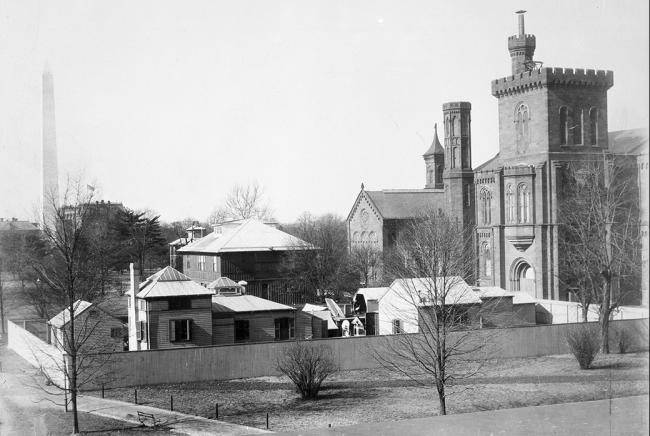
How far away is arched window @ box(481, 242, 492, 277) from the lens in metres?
30.4

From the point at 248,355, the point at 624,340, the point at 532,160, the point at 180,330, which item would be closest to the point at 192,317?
the point at 180,330

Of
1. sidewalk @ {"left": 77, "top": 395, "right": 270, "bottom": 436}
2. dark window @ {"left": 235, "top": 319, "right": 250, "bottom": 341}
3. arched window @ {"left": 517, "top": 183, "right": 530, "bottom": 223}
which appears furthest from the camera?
arched window @ {"left": 517, "top": 183, "right": 530, "bottom": 223}

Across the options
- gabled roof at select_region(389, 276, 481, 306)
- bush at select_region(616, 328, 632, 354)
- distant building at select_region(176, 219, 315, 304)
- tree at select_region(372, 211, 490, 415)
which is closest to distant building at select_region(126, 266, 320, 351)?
tree at select_region(372, 211, 490, 415)

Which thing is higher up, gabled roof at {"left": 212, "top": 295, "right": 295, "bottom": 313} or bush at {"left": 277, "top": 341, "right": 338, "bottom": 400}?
gabled roof at {"left": 212, "top": 295, "right": 295, "bottom": 313}

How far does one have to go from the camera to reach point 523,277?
95.8 feet

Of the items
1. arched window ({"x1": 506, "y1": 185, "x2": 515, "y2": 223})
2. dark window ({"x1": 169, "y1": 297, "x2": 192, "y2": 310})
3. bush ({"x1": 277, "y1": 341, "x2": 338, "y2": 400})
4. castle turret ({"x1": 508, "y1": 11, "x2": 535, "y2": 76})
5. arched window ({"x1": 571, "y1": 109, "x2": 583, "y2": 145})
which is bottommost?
bush ({"x1": 277, "y1": 341, "x2": 338, "y2": 400})

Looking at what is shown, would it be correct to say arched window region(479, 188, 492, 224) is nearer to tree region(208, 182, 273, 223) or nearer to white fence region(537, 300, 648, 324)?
white fence region(537, 300, 648, 324)

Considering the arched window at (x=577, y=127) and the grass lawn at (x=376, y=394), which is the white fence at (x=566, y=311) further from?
the arched window at (x=577, y=127)

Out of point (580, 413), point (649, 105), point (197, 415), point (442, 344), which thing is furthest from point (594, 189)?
point (649, 105)

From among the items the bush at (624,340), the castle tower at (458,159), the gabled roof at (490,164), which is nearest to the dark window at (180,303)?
the bush at (624,340)

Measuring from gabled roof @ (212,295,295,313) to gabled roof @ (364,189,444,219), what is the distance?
1793cm

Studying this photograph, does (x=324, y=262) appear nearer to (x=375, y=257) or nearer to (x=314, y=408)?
(x=375, y=257)

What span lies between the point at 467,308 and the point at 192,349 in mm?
7368

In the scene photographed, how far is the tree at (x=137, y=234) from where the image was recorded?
74.5 feet
